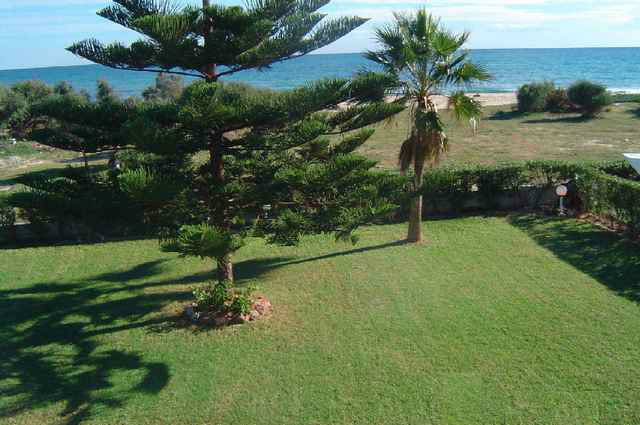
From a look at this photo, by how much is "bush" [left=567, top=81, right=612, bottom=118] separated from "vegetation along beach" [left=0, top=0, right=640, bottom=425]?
63.4 ft

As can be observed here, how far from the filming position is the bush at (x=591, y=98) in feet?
90.5

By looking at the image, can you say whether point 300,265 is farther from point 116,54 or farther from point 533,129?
point 533,129

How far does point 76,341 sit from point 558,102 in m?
29.1

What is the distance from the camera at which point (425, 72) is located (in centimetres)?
943

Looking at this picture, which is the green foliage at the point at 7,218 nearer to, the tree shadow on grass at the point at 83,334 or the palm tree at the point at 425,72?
the tree shadow on grass at the point at 83,334

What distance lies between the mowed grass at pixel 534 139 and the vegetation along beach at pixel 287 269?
5.82 meters

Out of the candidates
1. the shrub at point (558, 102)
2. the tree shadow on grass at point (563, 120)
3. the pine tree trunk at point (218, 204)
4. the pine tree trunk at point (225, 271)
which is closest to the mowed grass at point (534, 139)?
the tree shadow on grass at point (563, 120)

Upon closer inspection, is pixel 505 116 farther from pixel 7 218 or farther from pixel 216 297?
pixel 216 297

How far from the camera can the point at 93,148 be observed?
6.91 meters

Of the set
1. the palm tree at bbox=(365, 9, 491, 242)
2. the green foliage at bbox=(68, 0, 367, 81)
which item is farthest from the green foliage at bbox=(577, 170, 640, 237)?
the green foliage at bbox=(68, 0, 367, 81)

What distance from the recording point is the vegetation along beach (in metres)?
5.51

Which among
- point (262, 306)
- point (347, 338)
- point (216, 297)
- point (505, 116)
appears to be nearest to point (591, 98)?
point (505, 116)

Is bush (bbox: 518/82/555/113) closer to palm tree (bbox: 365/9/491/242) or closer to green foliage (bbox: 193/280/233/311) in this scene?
palm tree (bbox: 365/9/491/242)

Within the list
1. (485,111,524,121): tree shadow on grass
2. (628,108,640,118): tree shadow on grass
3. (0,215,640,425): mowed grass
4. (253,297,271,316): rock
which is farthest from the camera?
(485,111,524,121): tree shadow on grass
